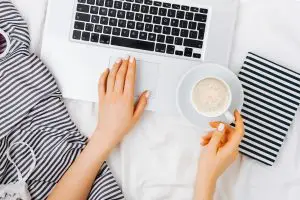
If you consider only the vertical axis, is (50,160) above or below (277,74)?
below

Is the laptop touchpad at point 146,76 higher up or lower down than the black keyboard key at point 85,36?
lower down

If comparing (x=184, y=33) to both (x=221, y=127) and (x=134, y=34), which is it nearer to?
(x=134, y=34)

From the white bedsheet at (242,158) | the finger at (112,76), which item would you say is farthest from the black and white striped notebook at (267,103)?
the finger at (112,76)

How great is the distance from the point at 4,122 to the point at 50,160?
117 mm

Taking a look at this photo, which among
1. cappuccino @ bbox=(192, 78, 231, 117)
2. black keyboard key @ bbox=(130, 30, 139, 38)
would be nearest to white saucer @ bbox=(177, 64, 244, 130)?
cappuccino @ bbox=(192, 78, 231, 117)

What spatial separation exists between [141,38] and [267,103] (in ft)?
0.92

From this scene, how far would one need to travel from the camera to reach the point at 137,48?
80cm

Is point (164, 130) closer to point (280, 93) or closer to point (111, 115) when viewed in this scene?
point (111, 115)

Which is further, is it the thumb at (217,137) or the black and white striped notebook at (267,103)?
the black and white striped notebook at (267,103)

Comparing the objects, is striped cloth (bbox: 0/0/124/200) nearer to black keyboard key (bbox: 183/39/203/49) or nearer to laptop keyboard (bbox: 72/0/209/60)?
laptop keyboard (bbox: 72/0/209/60)

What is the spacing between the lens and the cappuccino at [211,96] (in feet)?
A: 2.43

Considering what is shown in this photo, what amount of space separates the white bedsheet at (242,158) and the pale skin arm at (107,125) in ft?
0.14

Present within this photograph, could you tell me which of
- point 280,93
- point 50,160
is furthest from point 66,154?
point 280,93

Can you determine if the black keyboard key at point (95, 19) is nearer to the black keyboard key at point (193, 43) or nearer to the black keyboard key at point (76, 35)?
the black keyboard key at point (76, 35)
